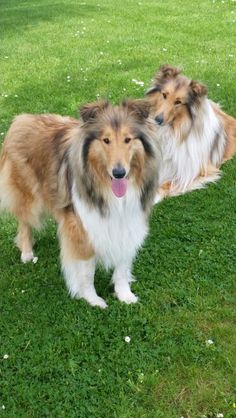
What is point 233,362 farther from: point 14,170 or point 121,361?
point 14,170

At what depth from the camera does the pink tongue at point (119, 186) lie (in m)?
3.28

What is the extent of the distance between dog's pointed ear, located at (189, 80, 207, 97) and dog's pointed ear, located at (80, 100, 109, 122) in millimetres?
2367

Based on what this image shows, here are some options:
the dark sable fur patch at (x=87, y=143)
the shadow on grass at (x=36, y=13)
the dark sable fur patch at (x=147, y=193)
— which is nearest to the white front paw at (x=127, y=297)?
the dark sable fur patch at (x=147, y=193)

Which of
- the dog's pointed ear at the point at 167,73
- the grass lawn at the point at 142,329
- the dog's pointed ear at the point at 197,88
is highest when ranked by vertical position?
the dog's pointed ear at the point at 167,73

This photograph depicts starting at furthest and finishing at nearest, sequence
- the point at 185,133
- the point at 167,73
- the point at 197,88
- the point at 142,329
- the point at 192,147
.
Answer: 1. the point at 192,147
2. the point at 185,133
3. the point at 167,73
4. the point at 197,88
5. the point at 142,329

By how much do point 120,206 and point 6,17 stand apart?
40.1 feet

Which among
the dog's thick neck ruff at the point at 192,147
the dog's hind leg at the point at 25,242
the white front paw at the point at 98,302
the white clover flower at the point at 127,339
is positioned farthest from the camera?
the dog's thick neck ruff at the point at 192,147

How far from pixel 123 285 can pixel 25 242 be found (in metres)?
1.05

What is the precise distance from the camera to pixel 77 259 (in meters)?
3.81

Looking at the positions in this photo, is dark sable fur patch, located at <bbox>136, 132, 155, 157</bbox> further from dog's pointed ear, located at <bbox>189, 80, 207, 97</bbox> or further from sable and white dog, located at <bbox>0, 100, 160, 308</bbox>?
dog's pointed ear, located at <bbox>189, 80, 207, 97</bbox>

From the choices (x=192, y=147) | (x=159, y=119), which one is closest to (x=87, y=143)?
(x=159, y=119)

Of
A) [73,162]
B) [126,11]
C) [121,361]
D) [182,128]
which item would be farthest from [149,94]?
[126,11]

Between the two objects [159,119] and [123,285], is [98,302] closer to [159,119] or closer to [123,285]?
[123,285]

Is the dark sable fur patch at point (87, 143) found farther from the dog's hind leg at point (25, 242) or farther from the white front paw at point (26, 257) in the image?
the white front paw at point (26, 257)
